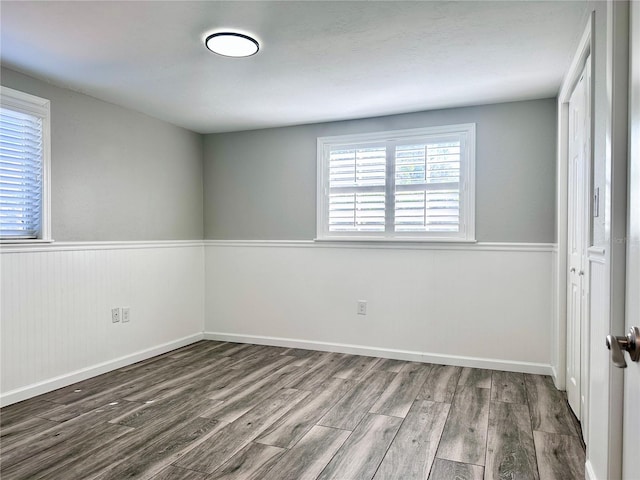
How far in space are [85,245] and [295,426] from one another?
2181mm

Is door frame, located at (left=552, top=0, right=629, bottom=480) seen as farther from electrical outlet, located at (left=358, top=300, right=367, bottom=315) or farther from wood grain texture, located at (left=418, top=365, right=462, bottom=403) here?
electrical outlet, located at (left=358, top=300, right=367, bottom=315)

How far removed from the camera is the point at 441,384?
10.7ft

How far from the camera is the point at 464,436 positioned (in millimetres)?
2402

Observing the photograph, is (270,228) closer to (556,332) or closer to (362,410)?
(362,410)

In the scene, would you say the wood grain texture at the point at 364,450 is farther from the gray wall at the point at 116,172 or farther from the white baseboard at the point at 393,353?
the gray wall at the point at 116,172

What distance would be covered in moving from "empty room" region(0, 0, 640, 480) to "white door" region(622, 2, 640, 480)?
0.01 m

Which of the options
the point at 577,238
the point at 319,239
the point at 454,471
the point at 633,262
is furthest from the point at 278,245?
the point at 633,262

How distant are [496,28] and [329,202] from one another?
2.26 m

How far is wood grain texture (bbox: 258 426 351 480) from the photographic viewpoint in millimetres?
2002

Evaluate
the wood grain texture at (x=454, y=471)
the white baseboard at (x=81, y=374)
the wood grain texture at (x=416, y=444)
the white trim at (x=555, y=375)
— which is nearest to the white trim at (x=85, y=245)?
the white baseboard at (x=81, y=374)

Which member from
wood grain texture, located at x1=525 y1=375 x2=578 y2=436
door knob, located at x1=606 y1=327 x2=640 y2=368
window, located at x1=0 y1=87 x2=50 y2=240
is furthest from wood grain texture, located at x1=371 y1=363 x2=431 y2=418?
window, located at x1=0 y1=87 x2=50 y2=240

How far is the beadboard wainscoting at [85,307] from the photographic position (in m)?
2.87

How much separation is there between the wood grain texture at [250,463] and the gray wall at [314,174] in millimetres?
2347

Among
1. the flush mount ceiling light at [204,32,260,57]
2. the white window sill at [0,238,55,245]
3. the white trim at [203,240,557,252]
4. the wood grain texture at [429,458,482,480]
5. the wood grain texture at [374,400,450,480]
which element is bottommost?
the wood grain texture at [374,400,450,480]
